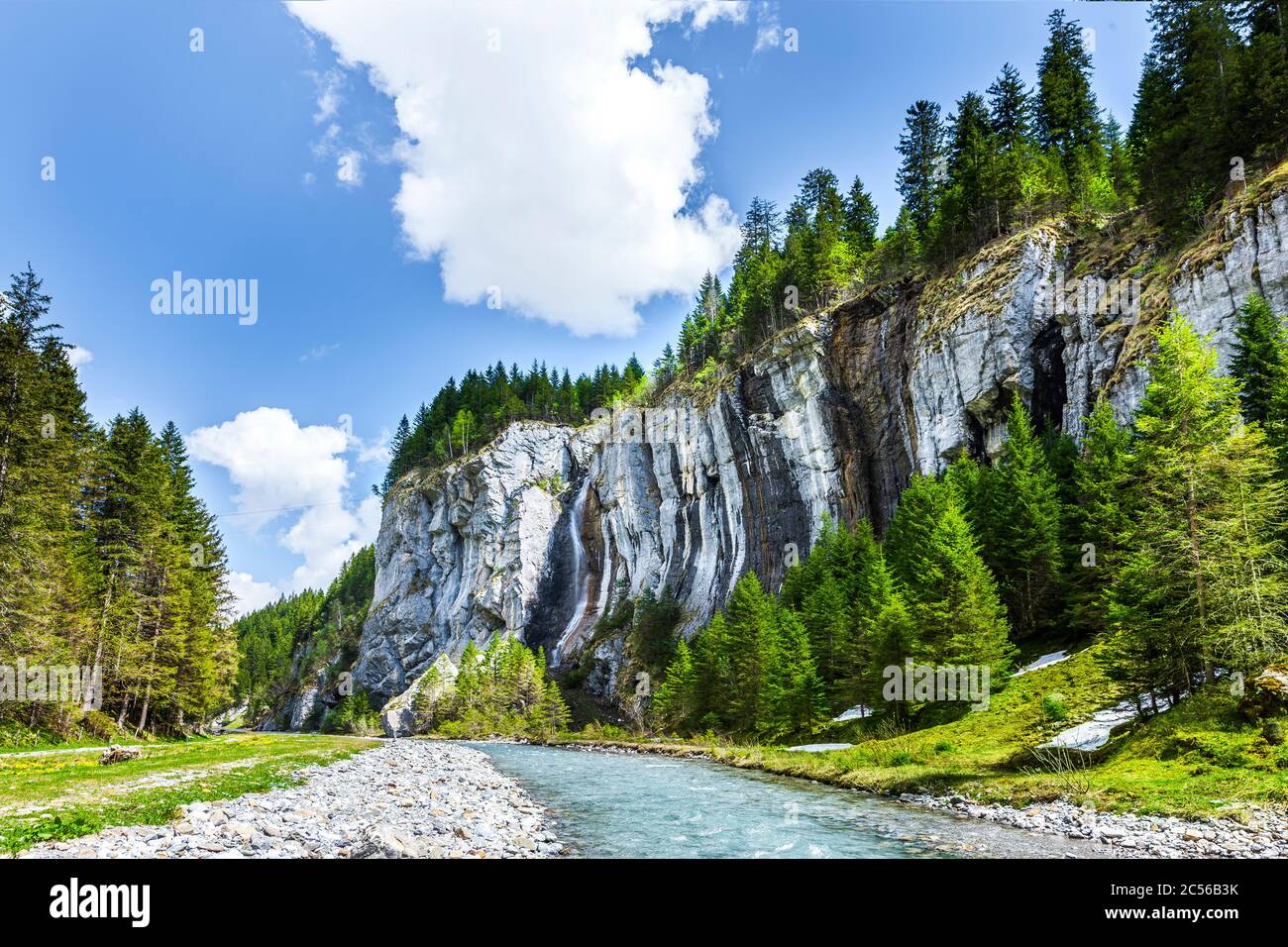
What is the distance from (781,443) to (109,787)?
65776 mm

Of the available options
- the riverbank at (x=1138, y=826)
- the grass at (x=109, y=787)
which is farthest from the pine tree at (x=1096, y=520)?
the grass at (x=109, y=787)

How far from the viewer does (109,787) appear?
15906 mm

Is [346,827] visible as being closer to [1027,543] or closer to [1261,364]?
[1027,543]

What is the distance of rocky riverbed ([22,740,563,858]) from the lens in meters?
9.82

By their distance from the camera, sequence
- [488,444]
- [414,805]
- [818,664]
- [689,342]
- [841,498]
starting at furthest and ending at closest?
[488,444], [689,342], [841,498], [818,664], [414,805]

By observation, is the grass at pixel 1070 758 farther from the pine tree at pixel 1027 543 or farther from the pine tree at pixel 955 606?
the pine tree at pixel 1027 543

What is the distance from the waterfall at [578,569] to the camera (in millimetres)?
95562

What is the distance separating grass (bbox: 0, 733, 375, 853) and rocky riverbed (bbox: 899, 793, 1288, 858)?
18.7 m

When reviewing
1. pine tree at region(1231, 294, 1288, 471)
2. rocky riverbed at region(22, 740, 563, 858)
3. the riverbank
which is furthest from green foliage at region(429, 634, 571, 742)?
pine tree at region(1231, 294, 1288, 471)

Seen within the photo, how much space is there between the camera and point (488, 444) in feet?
373

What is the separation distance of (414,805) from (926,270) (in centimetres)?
6974

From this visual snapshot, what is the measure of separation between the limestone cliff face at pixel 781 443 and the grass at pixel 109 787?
48891 millimetres
